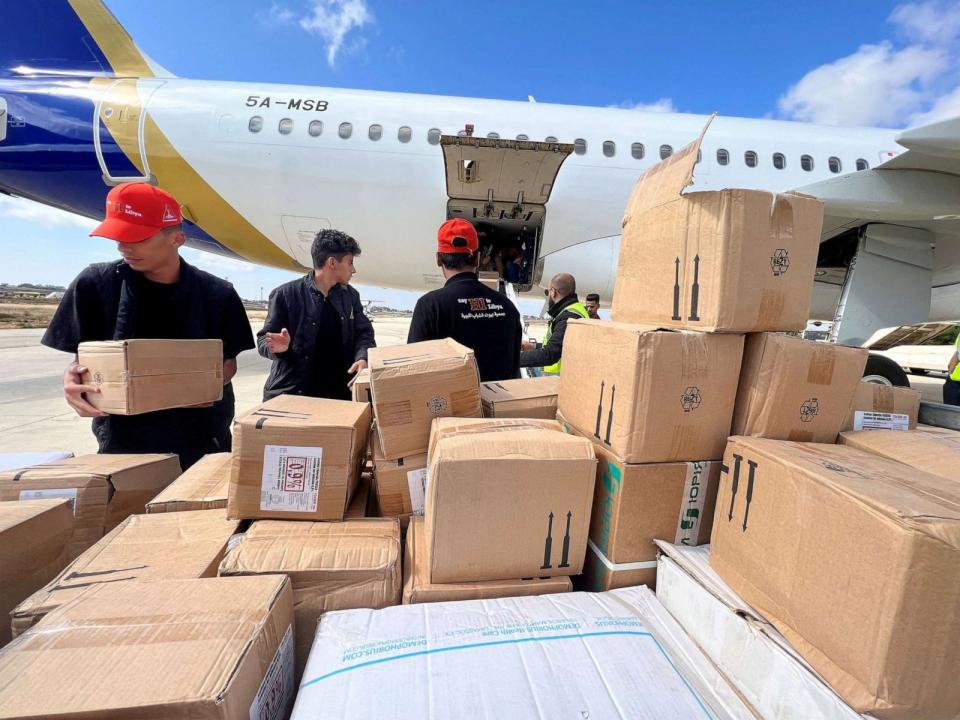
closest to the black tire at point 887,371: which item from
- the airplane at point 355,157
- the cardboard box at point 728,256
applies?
the airplane at point 355,157

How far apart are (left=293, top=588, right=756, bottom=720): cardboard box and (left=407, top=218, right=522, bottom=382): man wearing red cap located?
124 cm

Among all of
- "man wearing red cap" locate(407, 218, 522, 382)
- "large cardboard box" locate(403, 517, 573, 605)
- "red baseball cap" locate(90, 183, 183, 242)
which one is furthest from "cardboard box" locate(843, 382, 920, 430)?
"red baseball cap" locate(90, 183, 183, 242)

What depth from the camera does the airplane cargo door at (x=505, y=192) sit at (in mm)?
4055

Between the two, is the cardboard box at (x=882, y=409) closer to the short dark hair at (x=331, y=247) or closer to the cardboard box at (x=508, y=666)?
the cardboard box at (x=508, y=666)

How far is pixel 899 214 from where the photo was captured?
387cm

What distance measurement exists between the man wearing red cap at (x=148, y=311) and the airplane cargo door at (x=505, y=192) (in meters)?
2.79

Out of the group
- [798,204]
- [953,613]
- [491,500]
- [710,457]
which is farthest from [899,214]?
[491,500]

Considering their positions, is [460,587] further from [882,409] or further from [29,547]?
[882,409]

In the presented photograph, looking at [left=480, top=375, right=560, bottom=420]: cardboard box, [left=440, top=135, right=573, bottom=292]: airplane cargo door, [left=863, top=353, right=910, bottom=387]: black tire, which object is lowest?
[left=480, top=375, right=560, bottom=420]: cardboard box

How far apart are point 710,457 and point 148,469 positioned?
5.93 ft

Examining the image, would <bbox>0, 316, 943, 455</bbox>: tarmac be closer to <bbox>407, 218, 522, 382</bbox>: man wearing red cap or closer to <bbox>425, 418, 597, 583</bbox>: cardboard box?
<bbox>407, 218, 522, 382</bbox>: man wearing red cap

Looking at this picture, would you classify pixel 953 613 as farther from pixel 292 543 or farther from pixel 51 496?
pixel 51 496

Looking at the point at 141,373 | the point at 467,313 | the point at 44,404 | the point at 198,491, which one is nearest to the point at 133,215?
the point at 141,373

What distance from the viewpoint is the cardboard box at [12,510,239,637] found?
0.93 metres
